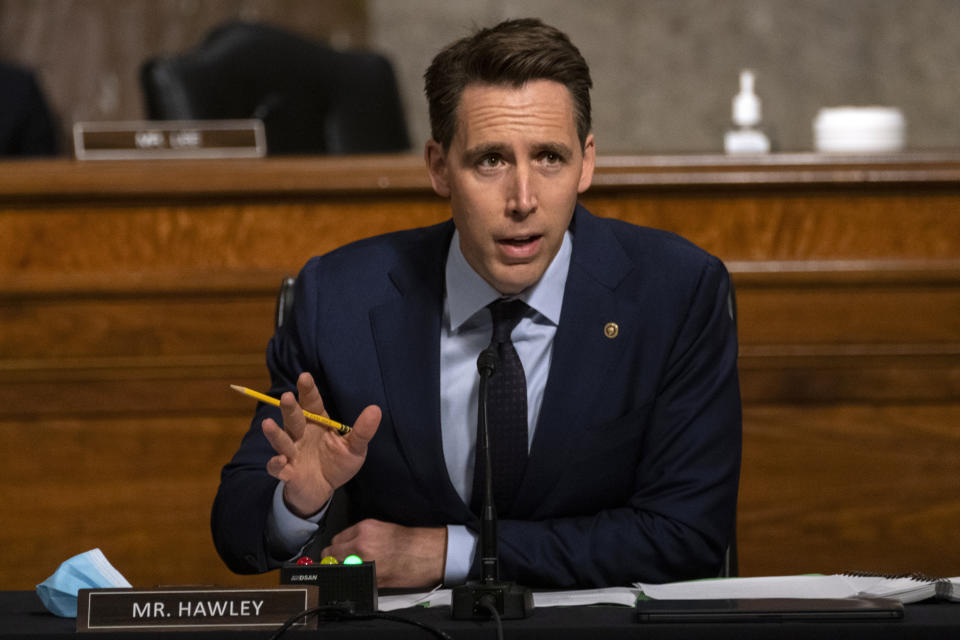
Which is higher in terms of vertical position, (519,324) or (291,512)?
(519,324)

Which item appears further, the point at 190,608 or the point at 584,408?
the point at 584,408

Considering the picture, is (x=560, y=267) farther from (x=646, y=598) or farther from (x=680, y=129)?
(x=680, y=129)

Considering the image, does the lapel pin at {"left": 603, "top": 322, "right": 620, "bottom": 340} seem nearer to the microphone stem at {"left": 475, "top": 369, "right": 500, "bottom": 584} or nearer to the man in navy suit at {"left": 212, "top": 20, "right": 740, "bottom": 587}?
the man in navy suit at {"left": 212, "top": 20, "right": 740, "bottom": 587}

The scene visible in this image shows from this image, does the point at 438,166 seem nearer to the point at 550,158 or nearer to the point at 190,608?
the point at 550,158

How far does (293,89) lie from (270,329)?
3.85 feet

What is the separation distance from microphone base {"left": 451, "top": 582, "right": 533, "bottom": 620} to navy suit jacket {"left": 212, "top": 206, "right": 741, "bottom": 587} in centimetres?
33

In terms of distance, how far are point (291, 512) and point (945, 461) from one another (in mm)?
1383

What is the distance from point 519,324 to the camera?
157cm

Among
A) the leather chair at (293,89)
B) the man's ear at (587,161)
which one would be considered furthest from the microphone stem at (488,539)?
the leather chair at (293,89)

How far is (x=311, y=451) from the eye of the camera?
1320 millimetres

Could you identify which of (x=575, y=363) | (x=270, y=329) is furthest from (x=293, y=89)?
(x=575, y=363)

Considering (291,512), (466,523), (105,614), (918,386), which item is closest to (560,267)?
(466,523)

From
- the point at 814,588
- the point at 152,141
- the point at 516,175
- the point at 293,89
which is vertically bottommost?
the point at 814,588

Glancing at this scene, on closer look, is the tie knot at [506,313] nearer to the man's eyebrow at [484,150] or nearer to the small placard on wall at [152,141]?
the man's eyebrow at [484,150]
